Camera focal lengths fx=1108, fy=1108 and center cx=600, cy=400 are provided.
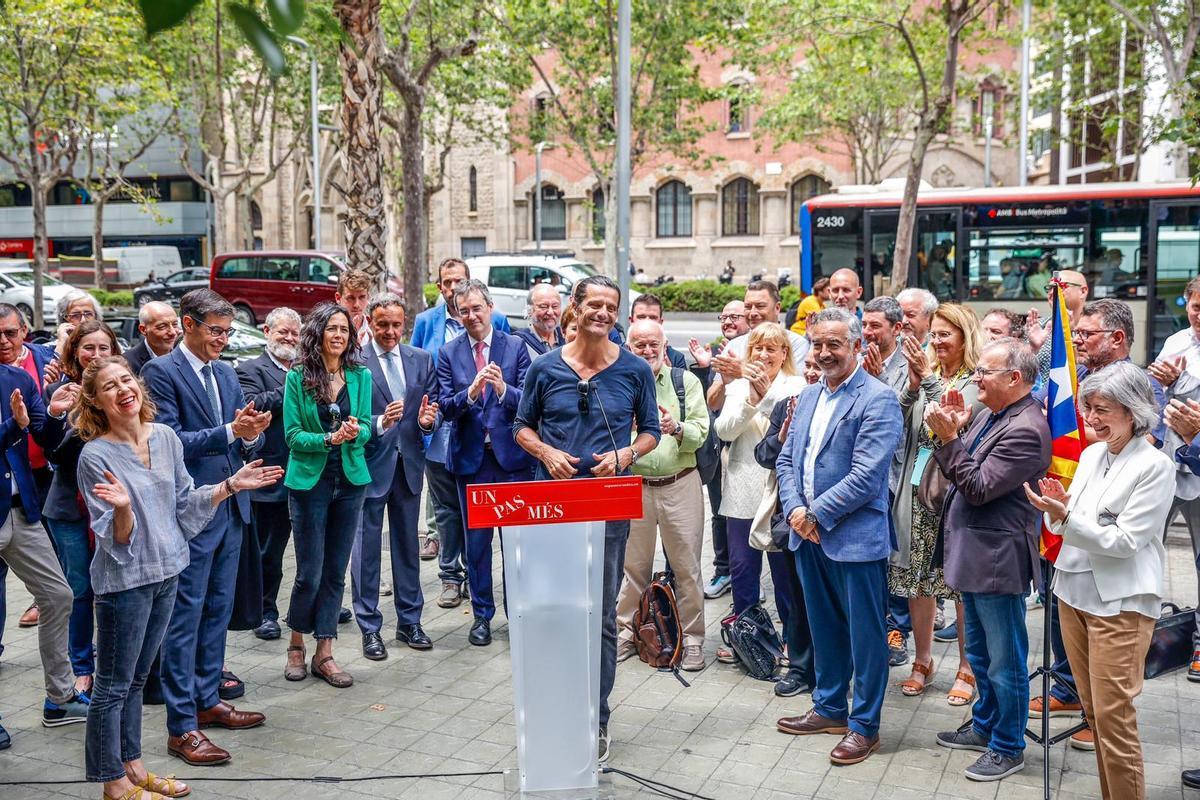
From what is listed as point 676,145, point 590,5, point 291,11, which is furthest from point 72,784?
point 676,145

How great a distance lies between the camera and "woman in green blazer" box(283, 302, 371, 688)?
5.98 meters

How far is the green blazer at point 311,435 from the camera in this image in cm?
594

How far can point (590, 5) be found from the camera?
25.5 metres

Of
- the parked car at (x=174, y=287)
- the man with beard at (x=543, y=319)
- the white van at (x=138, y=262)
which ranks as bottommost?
the man with beard at (x=543, y=319)

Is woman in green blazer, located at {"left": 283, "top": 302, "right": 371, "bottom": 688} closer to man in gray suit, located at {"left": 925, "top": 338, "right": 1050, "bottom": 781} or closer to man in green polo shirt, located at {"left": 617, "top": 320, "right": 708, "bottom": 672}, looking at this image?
man in green polo shirt, located at {"left": 617, "top": 320, "right": 708, "bottom": 672}

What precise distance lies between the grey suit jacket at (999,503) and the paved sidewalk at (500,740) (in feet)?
3.09

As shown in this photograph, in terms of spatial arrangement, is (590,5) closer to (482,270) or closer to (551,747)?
(482,270)

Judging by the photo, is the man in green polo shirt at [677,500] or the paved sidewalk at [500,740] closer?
the paved sidewalk at [500,740]

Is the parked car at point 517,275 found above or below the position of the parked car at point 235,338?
above

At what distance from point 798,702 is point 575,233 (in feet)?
137

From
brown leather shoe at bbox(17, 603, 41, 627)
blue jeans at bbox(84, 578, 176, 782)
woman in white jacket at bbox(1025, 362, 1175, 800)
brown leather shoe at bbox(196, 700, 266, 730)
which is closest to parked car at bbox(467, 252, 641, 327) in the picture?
brown leather shoe at bbox(17, 603, 41, 627)

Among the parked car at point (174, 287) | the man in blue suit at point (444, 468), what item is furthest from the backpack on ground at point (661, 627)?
the parked car at point (174, 287)

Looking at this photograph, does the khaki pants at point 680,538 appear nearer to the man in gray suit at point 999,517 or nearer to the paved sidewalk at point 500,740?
the paved sidewalk at point 500,740

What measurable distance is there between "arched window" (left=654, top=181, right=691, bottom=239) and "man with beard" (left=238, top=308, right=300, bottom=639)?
130ft
